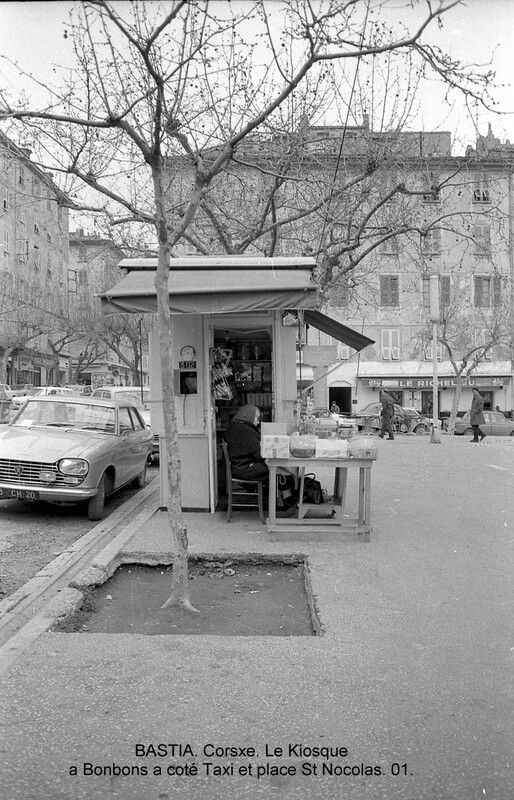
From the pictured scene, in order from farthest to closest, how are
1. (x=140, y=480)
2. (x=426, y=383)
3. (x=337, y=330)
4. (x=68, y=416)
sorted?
(x=426, y=383) → (x=140, y=480) → (x=68, y=416) → (x=337, y=330)

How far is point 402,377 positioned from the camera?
43.2 meters

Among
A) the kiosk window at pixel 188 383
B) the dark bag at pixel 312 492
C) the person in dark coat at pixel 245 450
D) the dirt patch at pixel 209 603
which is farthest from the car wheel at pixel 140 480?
the dirt patch at pixel 209 603

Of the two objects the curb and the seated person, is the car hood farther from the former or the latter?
the seated person

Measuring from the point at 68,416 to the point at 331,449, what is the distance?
174 inches

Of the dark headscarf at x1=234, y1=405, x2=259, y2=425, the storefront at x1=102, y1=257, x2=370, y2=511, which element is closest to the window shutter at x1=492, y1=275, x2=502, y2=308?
the storefront at x1=102, y1=257, x2=370, y2=511

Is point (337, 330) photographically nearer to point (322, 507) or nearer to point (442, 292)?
point (322, 507)

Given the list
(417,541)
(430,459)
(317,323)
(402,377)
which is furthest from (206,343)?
(402,377)

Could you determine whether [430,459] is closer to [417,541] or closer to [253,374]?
[253,374]

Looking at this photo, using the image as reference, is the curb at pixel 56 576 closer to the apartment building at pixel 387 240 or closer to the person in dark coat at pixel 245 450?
the person in dark coat at pixel 245 450

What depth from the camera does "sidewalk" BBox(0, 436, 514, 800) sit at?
275 centimetres

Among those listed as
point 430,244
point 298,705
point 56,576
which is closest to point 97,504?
point 56,576

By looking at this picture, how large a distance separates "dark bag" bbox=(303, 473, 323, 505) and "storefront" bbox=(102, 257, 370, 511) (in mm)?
736

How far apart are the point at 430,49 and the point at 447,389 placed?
39696 mm

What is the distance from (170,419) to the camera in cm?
497
